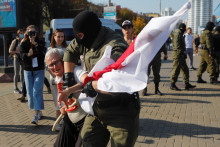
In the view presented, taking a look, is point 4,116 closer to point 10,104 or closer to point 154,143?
point 10,104

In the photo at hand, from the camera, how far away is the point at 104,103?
7.67 ft

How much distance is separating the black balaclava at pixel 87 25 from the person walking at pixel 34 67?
337 cm

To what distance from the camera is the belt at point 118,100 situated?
227 cm

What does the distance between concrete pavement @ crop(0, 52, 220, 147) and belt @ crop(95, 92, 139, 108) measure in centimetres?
219

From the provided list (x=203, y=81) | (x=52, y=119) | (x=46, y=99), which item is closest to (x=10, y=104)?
(x=46, y=99)

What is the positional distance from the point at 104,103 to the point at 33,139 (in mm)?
2786

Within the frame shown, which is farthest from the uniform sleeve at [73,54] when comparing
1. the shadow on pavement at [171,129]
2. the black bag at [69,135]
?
the shadow on pavement at [171,129]

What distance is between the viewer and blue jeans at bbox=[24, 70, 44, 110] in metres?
5.46

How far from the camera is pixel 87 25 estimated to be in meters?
2.27

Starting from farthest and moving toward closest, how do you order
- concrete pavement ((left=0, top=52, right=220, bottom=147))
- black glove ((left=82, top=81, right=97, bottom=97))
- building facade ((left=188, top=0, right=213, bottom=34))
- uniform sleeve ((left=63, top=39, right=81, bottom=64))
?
1. building facade ((left=188, top=0, right=213, bottom=34))
2. concrete pavement ((left=0, top=52, right=220, bottom=147))
3. uniform sleeve ((left=63, top=39, right=81, bottom=64))
4. black glove ((left=82, top=81, right=97, bottom=97))

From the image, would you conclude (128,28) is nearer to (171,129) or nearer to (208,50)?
(171,129)

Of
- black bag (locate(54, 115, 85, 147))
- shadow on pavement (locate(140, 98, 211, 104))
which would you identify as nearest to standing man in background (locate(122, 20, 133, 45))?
shadow on pavement (locate(140, 98, 211, 104))

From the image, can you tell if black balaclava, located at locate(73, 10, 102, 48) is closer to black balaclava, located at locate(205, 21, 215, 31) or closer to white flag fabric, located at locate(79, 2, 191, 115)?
white flag fabric, located at locate(79, 2, 191, 115)

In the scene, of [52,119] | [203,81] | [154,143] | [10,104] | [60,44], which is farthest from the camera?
[203,81]
